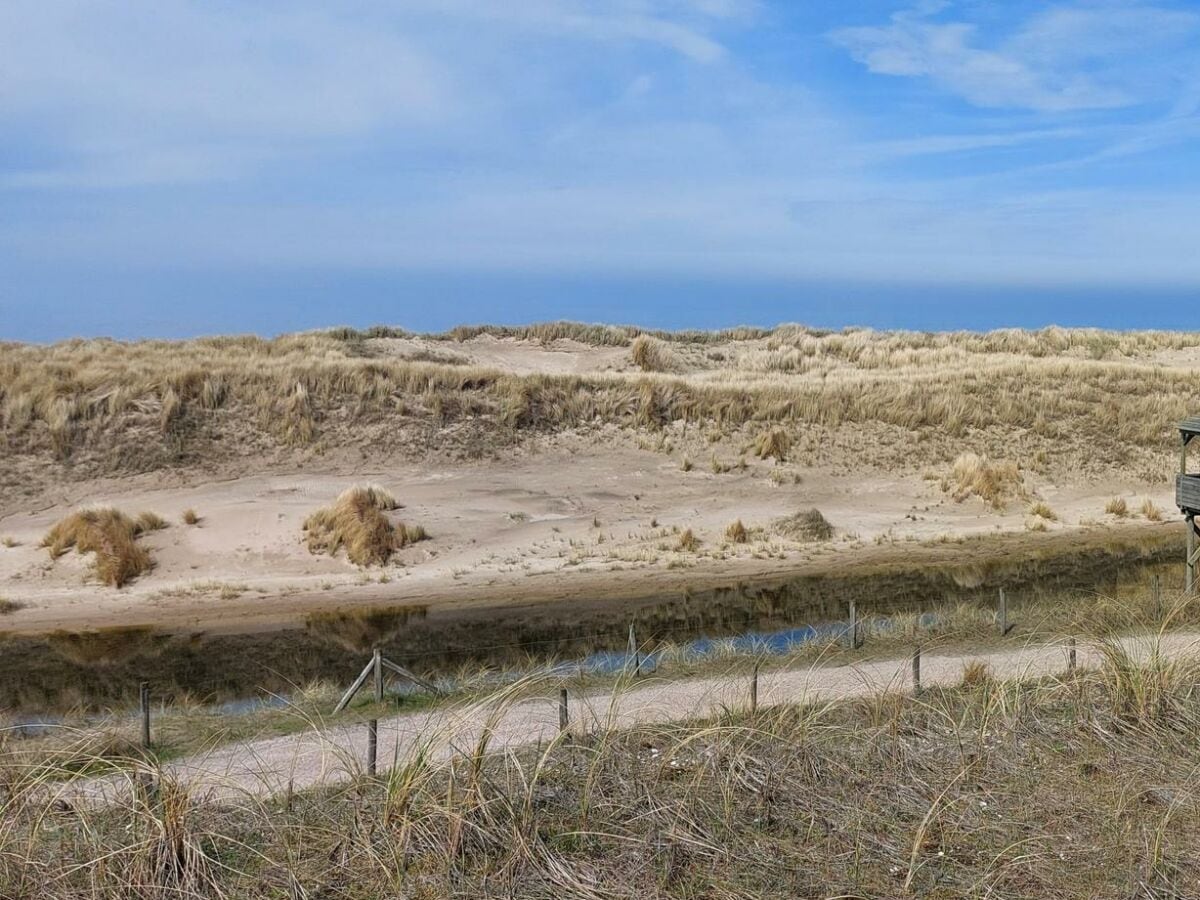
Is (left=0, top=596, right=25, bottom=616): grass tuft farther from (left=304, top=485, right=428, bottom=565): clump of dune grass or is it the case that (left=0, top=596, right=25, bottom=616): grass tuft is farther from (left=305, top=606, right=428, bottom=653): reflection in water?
(left=304, top=485, right=428, bottom=565): clump of dune grass

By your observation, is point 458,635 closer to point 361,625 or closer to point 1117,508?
point 361,625

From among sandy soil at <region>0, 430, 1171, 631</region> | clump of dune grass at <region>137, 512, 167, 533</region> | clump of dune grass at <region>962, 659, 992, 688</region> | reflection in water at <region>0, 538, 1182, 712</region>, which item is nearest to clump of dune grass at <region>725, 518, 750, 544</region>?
sandy soil at <region>0, 430, 1171, 631</region>

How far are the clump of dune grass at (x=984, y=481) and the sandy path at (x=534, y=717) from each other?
15.6 m

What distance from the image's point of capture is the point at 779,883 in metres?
8.48

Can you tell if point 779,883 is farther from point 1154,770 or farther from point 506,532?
point 506,532

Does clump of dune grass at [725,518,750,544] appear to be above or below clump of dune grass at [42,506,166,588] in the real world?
below

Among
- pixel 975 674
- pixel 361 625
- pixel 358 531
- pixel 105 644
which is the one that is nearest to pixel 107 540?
pixel 105 644

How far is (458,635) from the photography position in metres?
21.5

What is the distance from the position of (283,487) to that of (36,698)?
1268cm

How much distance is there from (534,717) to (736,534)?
15.5 m

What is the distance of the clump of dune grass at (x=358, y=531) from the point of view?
1031 inches

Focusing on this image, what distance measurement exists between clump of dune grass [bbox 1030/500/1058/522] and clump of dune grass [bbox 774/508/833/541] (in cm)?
640

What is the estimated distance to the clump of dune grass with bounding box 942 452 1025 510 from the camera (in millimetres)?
33000

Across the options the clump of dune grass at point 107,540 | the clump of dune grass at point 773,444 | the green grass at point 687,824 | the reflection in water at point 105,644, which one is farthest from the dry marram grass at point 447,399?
the green grass at point 687,824
